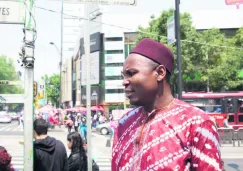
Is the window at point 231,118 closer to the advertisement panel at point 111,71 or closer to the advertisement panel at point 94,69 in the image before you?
the advertisement panel at point 94,69

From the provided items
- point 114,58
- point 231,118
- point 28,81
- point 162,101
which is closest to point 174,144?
point 162,101

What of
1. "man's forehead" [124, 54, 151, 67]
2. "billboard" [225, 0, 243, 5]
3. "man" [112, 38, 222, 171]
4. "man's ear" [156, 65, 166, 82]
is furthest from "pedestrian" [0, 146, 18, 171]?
"billboard" [225, 0, 243, 5]

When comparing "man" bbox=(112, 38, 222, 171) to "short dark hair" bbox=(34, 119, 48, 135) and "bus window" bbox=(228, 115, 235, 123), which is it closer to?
"short dark hair" bbox=(34, 119, 48, 135)

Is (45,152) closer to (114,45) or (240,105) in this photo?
(240,105)

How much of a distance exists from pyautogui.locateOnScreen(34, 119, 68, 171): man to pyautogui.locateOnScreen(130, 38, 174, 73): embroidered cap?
2.66 metres

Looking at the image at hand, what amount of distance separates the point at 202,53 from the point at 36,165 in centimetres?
3034

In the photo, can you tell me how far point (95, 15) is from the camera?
15.8 ft

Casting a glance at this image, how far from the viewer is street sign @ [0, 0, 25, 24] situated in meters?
3.87

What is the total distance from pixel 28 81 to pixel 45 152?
0.90 metres

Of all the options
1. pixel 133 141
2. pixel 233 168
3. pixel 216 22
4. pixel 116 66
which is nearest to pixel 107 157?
pixel 233 168

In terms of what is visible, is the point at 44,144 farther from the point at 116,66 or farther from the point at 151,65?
the point at 116,66

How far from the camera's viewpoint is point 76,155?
493cm

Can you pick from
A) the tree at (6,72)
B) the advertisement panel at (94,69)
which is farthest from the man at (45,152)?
the tree at (6,72)

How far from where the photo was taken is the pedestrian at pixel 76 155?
4887mm
